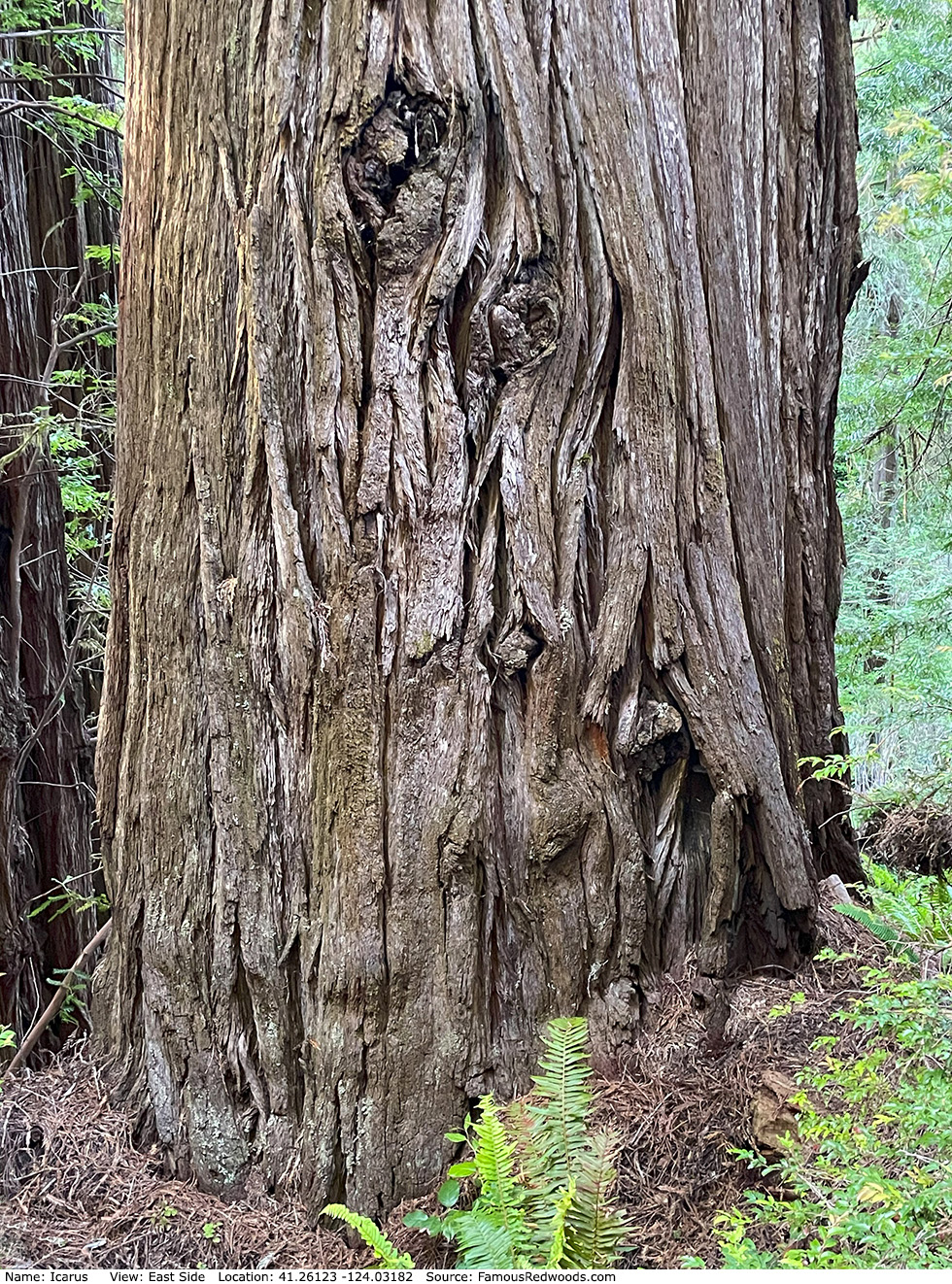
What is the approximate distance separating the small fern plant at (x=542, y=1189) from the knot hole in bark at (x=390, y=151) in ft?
6.91

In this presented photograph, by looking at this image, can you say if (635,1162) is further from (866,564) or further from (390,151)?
(866,564)

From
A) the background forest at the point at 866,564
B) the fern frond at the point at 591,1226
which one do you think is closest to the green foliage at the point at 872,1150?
the background forest at the point at 866,564

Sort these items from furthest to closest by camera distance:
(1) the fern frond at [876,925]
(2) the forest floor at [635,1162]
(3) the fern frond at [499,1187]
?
(1) the fern frond at [876,925]
(2) the forest floor at [635,1162]
(3) the fern frond at [499,1187]

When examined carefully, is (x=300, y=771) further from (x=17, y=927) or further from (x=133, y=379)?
(x=17, y=927)

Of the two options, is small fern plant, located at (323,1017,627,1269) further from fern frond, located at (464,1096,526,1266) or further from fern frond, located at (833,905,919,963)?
fern frond, located at (833,905,919,963)

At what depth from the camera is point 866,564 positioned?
25.2 ft

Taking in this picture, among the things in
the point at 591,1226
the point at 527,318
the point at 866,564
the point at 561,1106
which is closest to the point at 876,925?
the point at 561,1106

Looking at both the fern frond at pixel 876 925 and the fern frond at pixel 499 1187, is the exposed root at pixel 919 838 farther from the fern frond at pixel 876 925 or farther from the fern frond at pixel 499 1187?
the fern frond at pixel 499 1187

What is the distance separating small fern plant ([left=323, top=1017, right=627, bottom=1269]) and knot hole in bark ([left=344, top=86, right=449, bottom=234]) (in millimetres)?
2105

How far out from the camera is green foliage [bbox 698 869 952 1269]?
1.65m

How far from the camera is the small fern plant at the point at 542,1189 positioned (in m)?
1.86

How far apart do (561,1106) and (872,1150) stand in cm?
67

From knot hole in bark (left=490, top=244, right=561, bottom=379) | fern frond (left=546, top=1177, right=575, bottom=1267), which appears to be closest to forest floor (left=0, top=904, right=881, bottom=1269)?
fern frond (left=546, top=1177, right=575, bottom=1267)

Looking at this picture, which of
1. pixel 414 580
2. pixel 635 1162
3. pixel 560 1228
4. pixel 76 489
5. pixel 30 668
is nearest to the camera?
pixel 560 1228
